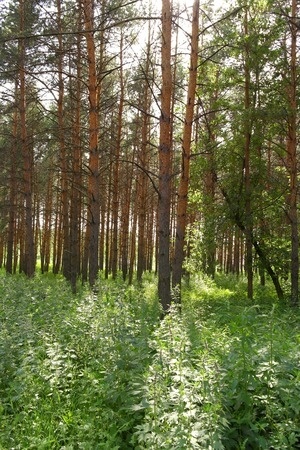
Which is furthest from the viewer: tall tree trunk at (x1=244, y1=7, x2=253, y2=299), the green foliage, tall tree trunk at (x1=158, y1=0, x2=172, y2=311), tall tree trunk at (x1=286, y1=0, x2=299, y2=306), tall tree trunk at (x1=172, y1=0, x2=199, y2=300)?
tall tree trunk at (x1=244, y1=7, x2=253, y2=299)

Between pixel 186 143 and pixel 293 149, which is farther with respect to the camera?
pixel 293 149

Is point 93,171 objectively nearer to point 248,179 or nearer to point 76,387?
point 248,179

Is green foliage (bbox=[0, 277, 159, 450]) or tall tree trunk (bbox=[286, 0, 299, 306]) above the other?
tall tree trunk (bbox=[286, 0, 299, 306])

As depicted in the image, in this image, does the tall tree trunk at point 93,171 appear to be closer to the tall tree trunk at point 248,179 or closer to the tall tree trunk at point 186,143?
the tall tree trunk at point 186,143

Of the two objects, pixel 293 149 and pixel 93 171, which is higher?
pixel 293 149

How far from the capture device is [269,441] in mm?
3305

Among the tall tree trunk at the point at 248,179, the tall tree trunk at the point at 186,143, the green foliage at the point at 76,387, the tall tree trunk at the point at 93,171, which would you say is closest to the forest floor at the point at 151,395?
the green foliage at the point at 76,387

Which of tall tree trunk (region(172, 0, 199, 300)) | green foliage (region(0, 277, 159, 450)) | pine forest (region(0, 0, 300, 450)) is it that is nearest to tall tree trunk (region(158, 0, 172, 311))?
pine forest (region(0, 0, 300, 450))

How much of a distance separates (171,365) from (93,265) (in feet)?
24.2

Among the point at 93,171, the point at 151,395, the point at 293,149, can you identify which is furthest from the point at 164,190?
the point at 293,149

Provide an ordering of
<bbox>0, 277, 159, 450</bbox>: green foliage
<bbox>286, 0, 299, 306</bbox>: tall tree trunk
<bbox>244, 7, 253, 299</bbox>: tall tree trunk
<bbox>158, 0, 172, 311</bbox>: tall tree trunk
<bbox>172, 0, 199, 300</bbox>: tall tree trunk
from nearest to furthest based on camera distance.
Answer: <bbox>0, 277, 159, 450</bbox>: green foliage → <bbox>158, 0, 172, 311</bbox>: tall tree trunk → <bbox>172, 0, 199, 300</bbox>: tall tree trunk → <bbox>286, 0, 299, 306</bbox>: tall tree trunk → <bbox>244, 7, 253, 299</bbox>: tall tree trunk

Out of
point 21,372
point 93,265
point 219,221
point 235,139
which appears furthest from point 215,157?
point 21,372

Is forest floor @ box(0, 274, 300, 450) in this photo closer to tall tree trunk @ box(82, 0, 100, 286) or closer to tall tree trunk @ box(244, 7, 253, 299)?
tall tree trunk @ box(82, 0, 100, 286)

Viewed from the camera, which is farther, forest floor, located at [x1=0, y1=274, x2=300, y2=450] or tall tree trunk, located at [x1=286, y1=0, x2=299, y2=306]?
tall tree trunk, located at [x1=286, y1=0, x2=299, y2=306]
